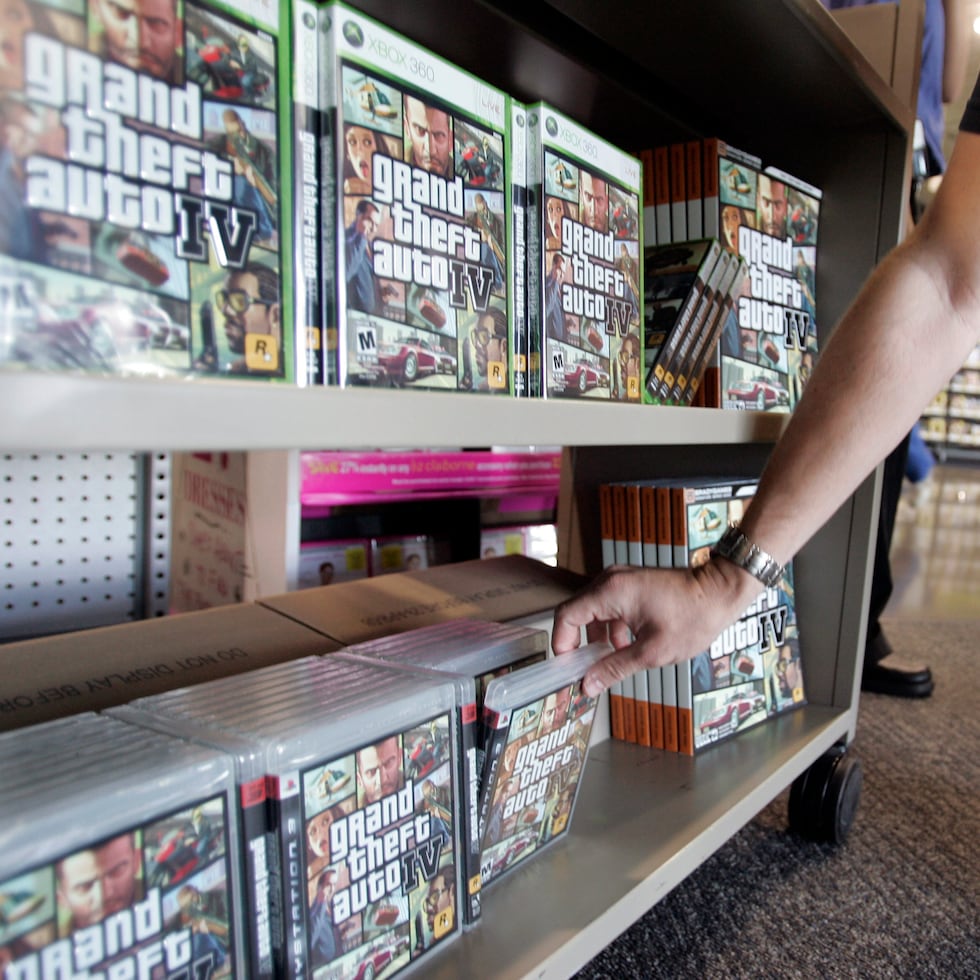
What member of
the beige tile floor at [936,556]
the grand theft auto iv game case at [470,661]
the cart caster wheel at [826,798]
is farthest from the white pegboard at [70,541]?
the beige tile floor at [936,556]

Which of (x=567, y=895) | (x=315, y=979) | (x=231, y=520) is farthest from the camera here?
(x=231, y=520)

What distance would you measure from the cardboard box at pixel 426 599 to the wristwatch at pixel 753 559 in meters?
0.31

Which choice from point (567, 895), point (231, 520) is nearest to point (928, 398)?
point (567, 895)

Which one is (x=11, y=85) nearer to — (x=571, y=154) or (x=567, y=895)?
(x=571, y=154)

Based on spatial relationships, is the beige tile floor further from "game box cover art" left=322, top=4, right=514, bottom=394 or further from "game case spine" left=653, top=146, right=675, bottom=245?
"game box cover art" left=322, top=4, right=514, bottom=394

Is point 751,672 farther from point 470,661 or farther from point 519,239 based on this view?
point 519,239

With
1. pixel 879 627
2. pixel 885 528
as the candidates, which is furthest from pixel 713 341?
pixel 879 627

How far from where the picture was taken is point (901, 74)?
1.35m

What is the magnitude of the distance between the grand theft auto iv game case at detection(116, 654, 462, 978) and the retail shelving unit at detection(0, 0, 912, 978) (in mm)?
82

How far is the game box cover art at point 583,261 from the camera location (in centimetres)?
84

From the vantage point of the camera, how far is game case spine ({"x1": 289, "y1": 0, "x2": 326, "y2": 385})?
59cm

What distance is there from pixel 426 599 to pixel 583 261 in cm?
49

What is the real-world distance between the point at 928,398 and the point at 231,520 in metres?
1.25

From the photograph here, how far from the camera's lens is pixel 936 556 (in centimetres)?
482
